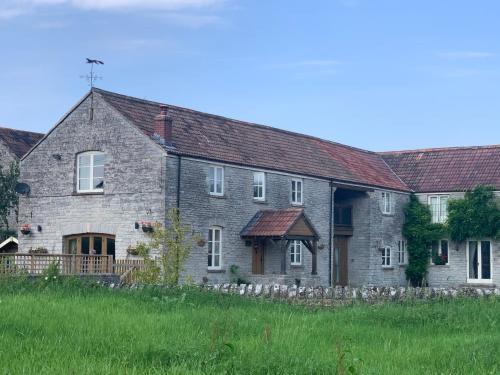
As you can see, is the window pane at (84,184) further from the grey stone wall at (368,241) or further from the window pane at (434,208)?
the window pane at (434,208)

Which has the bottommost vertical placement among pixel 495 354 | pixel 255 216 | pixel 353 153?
pixel 495 354

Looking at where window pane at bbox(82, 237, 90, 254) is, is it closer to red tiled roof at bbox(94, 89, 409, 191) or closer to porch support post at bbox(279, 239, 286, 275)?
red tiled roof at bbox(94, 89, 409, 191)

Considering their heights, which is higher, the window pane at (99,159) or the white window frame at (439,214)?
the window pane at (99,159)

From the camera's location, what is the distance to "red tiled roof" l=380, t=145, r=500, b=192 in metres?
46.2

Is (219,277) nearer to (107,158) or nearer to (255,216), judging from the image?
(255,216)

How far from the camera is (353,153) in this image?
48.4 m

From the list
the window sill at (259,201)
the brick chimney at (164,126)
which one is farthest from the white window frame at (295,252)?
the brick chimney at (164,126)

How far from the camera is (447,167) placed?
159ft

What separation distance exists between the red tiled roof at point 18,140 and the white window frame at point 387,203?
18.1 metres

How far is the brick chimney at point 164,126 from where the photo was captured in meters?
33.4

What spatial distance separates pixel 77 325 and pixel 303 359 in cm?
432

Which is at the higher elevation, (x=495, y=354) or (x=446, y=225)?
(x=446, y=225)

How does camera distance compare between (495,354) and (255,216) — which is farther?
(255,216)

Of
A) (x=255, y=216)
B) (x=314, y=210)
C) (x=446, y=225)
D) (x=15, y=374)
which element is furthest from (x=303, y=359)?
(x=446, y=225)
